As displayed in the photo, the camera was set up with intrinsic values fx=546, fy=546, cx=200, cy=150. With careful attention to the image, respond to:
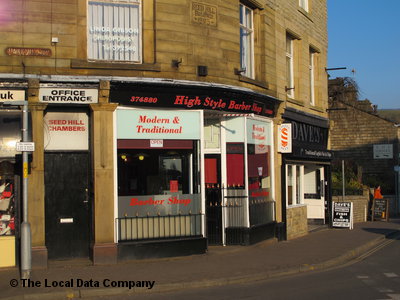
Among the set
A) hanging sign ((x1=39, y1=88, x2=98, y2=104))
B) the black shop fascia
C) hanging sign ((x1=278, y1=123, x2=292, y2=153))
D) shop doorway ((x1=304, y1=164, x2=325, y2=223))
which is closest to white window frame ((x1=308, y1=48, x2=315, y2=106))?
shop doorway ((x1=304, y1=164, x2=325, y2=223))

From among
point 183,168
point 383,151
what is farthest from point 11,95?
point 383,151

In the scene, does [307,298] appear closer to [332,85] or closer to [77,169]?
[77,169]

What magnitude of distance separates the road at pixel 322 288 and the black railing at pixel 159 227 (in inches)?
119

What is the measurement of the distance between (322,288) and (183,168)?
4.94m

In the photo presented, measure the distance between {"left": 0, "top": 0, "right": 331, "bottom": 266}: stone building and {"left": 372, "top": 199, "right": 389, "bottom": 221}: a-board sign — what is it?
12.3 m

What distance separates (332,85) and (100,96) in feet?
83.9

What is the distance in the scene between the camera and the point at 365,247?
606 inches

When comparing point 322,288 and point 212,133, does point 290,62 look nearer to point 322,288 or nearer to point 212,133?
point 212,133

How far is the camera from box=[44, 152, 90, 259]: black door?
12047mm

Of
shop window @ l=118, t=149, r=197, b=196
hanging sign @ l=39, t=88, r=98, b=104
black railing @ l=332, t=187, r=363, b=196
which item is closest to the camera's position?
hanging sign @ l=39, t=88, r=98, b=104

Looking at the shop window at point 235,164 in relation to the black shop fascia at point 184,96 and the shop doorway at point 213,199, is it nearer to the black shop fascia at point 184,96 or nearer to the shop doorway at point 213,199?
the shop doorway at point 213,199

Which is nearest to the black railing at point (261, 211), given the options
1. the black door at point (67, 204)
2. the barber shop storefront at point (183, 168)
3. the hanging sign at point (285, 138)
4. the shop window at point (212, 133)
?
the barber shop storefront at point (183, 168)

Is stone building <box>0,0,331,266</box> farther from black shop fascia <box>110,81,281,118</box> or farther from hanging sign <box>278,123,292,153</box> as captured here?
hanging sign <box>278,123,292,153</box>

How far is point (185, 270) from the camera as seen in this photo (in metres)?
11.1
